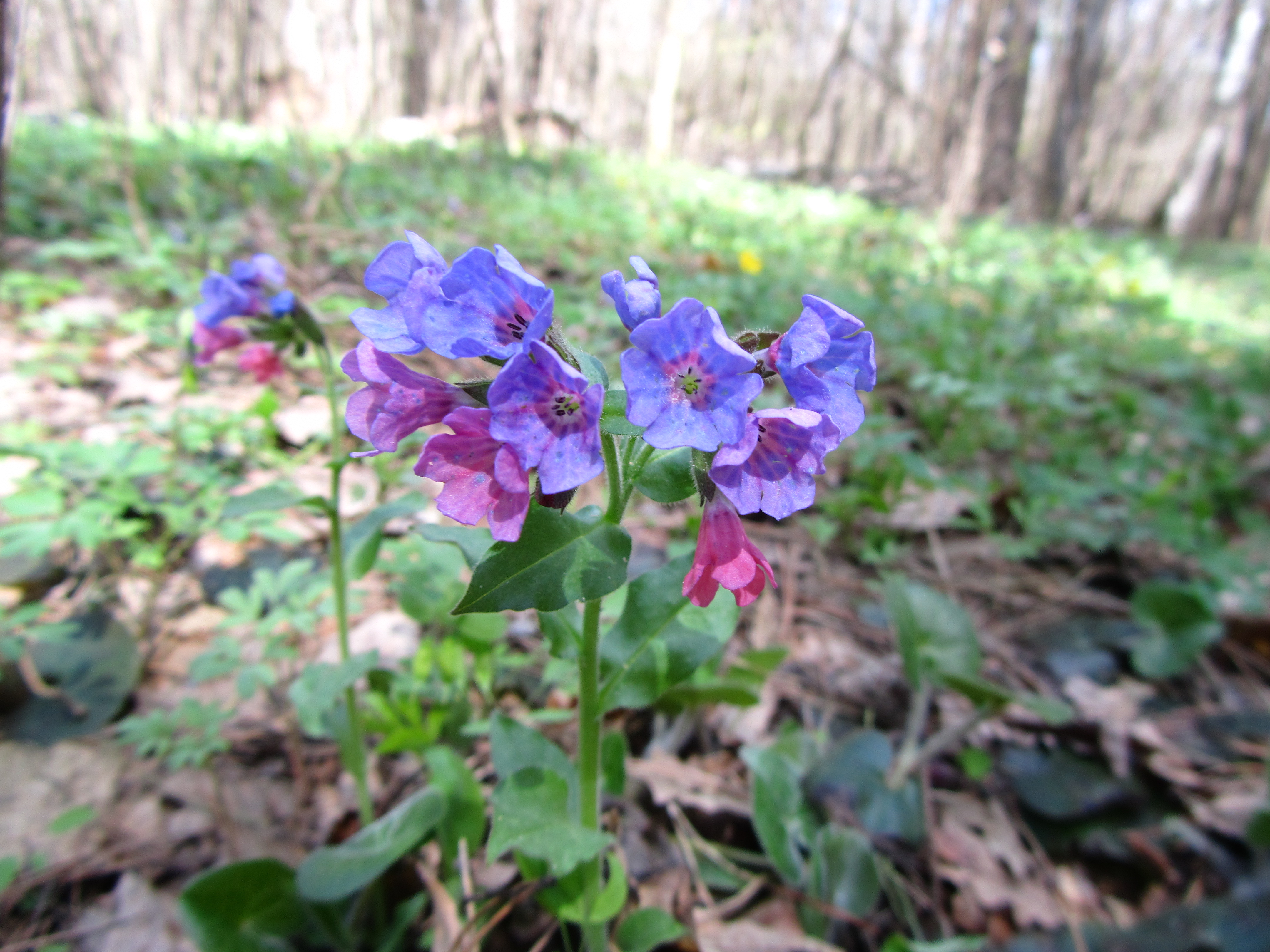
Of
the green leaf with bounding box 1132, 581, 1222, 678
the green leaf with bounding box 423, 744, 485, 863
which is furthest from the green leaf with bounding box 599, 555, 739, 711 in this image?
the green leaf with bounding box 1132, 581, 1222, 678

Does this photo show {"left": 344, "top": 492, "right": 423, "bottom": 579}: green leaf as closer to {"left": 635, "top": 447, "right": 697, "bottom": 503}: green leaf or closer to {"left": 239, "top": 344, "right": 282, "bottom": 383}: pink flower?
{"left": 239, "top": 344, "right": 282, "bottom": 383}: pink flower

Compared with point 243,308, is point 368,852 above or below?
below

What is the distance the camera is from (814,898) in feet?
4.85

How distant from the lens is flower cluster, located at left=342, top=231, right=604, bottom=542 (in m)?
0.82

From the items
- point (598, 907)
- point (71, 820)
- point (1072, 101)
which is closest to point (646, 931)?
point (598, 907)

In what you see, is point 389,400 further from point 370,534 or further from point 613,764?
point 613,764

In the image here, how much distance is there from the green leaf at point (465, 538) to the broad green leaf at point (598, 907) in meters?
0.64

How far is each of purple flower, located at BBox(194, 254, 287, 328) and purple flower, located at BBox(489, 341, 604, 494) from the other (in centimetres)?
95

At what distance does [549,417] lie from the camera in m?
0.86

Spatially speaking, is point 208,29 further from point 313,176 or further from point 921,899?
point 921,899

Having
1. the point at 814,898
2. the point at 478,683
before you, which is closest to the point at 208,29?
the point at 478,683

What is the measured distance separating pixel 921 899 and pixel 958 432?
2.06 metres

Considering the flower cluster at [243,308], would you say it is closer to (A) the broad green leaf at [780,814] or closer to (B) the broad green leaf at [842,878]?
(A) the broad green leaf at [780,814]

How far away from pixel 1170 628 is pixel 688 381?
2280mm
